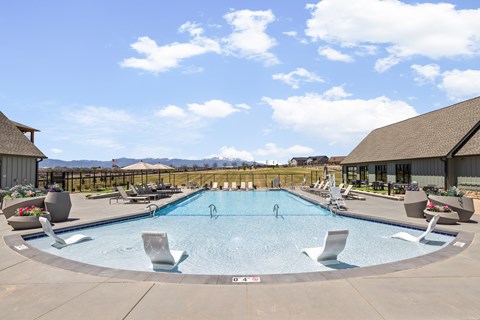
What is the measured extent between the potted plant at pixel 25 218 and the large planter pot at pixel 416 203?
14118mm

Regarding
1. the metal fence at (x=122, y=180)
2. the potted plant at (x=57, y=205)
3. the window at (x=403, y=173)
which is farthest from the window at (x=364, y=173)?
the potted plant at (x=57, y=205)

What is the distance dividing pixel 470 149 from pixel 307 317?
63.4ft

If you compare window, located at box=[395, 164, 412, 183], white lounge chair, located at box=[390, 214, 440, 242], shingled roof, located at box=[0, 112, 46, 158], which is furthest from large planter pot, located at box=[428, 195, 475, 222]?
shingled roof, located at box=[0, 112, 46, 158]

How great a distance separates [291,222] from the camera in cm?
1395

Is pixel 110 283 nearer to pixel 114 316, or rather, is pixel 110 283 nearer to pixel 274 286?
pixel 114 316

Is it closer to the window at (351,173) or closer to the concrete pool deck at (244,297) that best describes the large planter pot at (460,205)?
the concrete pool deck at (244,297)

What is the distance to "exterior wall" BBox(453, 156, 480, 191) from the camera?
1808 cm

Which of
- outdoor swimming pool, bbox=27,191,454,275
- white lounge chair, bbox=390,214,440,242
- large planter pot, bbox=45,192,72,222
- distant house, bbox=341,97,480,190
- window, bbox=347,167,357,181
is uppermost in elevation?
distant house, bbox=341,97,480,190

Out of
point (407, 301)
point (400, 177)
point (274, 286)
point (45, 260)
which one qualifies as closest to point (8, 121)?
point (45, 260)

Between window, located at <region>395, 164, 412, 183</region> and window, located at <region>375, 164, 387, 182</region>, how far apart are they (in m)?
2.24

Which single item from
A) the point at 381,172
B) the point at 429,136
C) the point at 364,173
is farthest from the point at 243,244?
the point at 364,173

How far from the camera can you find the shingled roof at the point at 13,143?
69.1 ft

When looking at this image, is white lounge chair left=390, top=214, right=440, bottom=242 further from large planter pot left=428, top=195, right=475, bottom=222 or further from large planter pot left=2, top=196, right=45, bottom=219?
large planter pot left=2, top=196, right=45, bottom=219

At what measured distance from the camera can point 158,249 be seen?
23.0ft
